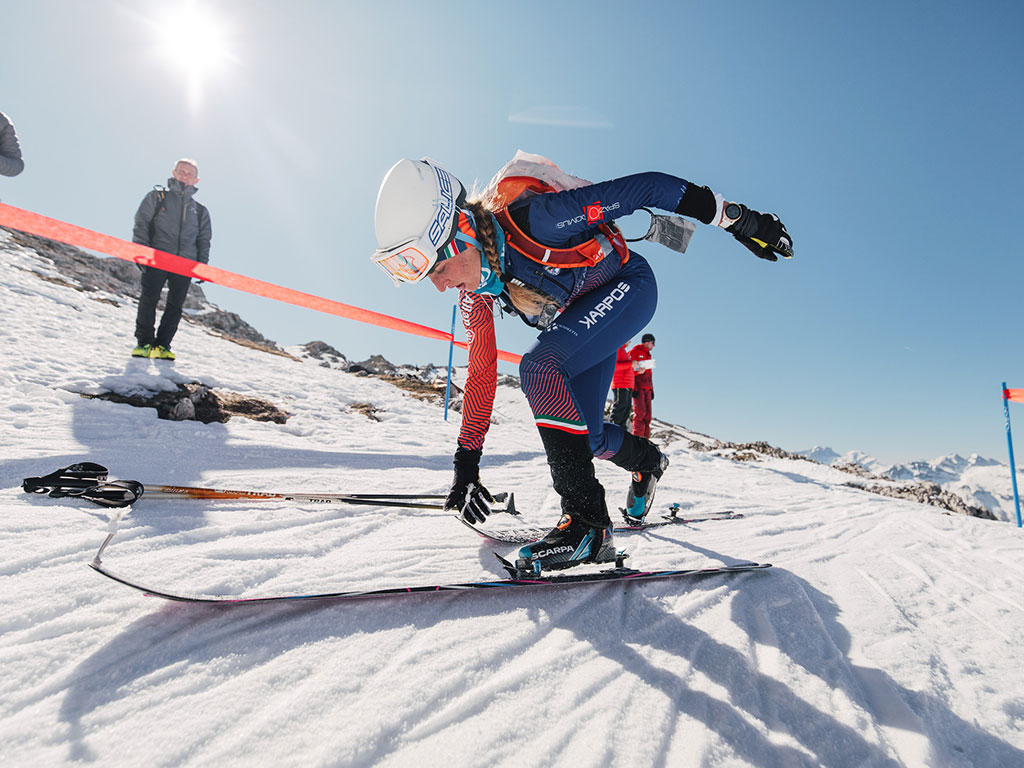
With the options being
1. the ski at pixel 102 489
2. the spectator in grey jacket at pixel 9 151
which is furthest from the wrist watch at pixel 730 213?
the spectator in grey jacket at pixel 9 151

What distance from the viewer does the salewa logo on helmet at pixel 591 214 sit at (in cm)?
210

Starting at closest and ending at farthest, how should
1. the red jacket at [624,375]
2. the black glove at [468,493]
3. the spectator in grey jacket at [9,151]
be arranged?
the black glove at [468,493] → the spectator in grey jacket at [9,151] → the red jacket at [624,375]

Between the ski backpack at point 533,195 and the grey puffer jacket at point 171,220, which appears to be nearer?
the ski backpack at point 533,195

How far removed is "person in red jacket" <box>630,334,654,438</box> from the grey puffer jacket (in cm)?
675

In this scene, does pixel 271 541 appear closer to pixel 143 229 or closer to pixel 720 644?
pixel 720 644

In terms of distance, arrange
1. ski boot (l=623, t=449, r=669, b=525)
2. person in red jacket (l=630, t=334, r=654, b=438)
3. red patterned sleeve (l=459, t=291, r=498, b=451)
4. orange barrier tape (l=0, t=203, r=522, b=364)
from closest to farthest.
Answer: red patterned sleeve (l=459, t=291, r=498, b=451)
ski boot (l=623, t=449, r=669, b=525)
orange barrier tape (l=0, t=203, r=522, b=364)
person in red jacket (l=630, t=334, r=654, b=438)

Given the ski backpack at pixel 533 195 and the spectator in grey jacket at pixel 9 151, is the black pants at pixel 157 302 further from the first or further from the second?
the ski backpack at pixel 533 195

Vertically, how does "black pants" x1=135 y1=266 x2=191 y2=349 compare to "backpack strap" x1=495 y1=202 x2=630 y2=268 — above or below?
above

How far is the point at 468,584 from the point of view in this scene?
1.73m

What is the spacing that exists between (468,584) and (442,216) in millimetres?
1506

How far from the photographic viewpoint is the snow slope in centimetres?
101

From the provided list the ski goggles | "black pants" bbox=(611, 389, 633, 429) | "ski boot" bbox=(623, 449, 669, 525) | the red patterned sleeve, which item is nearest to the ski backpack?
the ski goggles

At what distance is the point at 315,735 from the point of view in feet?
3.22

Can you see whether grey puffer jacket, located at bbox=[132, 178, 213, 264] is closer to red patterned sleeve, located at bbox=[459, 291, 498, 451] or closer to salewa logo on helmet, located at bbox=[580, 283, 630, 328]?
red patterned sleeve, located at bbox=[459, 291, 498, 451]
